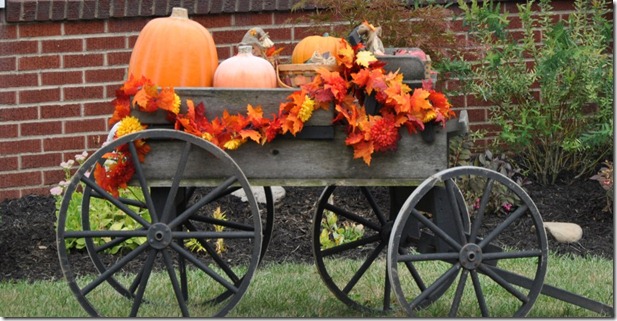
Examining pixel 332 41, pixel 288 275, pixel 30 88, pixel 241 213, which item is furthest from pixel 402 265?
pixel 30 88

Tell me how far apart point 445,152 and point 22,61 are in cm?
350

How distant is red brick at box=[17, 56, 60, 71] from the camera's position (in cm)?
688

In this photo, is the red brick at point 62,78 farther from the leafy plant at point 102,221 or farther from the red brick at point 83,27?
the leafy plant at point 102,221

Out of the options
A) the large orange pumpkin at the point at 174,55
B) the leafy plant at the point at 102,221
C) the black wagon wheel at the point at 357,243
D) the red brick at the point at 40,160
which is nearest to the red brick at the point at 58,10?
the red brick at the point at 40,160

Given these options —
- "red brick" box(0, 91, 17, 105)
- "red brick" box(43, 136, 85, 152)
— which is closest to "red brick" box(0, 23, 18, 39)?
"red brick" box(0, 91, 17, 105)

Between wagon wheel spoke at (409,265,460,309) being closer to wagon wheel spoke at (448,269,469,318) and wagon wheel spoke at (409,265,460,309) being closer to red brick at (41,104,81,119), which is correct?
wagon wheel spoke at (448,269,469,318)

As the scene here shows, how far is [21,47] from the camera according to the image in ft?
22.5

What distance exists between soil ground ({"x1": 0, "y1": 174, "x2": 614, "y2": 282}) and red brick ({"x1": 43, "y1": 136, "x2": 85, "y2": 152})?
0.32 m

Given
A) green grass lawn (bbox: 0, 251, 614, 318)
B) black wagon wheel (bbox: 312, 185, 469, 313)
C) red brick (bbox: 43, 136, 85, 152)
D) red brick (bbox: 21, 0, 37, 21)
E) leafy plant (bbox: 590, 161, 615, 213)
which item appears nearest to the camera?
green grass lawn (bbox: 0, 251, 614, 318)

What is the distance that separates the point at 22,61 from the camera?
6.88 m

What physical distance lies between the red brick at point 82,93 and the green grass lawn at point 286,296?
1.66m

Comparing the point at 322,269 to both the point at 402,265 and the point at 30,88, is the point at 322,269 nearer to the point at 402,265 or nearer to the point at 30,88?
the point at 402,265

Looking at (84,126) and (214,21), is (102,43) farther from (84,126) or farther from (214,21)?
(214,21)

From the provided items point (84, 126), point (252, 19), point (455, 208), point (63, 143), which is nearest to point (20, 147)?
→ point (63, 143)
